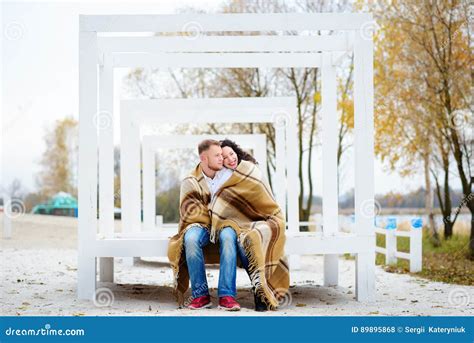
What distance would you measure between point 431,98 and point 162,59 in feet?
19.6

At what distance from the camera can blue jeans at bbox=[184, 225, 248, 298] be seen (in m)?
5.70

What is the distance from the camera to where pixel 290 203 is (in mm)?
10562

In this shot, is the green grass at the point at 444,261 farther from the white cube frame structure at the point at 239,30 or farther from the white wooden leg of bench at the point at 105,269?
the white wooden leg of bench at the point at 105,269

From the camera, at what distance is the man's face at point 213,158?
20.7 feet

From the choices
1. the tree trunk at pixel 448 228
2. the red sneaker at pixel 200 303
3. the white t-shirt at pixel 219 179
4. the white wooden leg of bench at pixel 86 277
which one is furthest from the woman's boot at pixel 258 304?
the tree trunk at pixel 448 228

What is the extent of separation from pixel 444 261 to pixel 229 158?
6581 millimetres

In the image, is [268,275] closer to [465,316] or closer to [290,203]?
[465,316]

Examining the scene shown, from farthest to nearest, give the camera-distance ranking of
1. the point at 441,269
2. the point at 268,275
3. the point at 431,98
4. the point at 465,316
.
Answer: the point at 431,98
the point at 441,269
the point at 268,275
the point at 465,316

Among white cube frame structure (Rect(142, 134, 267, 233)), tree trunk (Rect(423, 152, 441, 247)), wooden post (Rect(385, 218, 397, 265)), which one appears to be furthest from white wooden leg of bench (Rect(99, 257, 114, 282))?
tree trunk (Rect(423, 152, 441, 247))

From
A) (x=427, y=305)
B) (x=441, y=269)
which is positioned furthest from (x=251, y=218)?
(x=441, y=269)

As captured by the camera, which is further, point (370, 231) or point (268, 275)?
point (370, 231)

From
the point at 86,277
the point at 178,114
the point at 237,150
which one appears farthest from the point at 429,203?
the point at 86,277

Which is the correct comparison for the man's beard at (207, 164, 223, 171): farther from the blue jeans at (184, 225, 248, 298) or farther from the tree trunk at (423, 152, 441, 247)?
the tree trunk at (423, 152, 441, 247)

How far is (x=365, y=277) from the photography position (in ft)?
21.6
